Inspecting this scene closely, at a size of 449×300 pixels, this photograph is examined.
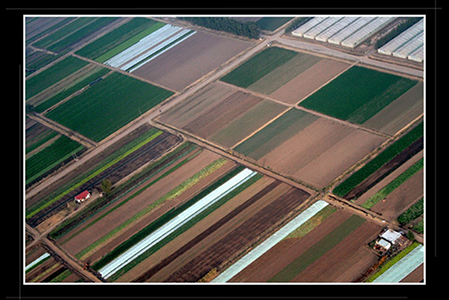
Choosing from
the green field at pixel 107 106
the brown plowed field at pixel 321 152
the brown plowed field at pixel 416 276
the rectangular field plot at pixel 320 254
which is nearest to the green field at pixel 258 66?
the green field at pixel 107 106

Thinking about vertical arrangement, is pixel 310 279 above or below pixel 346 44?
below

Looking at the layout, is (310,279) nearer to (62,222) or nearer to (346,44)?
(62,222)

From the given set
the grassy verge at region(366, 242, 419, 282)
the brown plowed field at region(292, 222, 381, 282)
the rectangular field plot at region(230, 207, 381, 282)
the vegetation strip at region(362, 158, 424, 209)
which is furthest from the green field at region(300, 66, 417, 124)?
the grassy verge at region(366, 242, 419, 282)

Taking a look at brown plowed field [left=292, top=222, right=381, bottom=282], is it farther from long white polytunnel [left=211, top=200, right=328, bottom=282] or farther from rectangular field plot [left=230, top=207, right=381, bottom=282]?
long white polytunnel [left=211, top=200, right=328, bottom=282]

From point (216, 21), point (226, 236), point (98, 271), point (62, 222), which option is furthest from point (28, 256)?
point (216, 21)

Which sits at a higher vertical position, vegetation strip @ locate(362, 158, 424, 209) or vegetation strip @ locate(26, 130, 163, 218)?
vegetation strip @ locate(26, 130, 163, 218)

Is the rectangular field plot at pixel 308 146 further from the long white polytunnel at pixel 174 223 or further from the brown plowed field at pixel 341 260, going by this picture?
the brown plowed field at pixel 341 260
